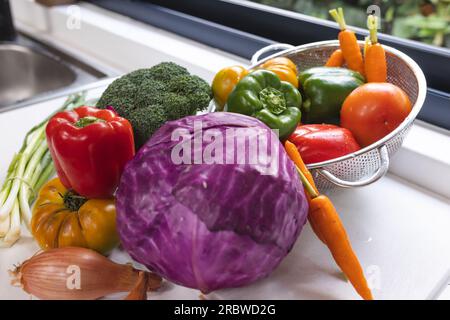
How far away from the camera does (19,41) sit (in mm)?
1723

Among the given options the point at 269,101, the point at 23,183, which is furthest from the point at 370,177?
the point at 23,183

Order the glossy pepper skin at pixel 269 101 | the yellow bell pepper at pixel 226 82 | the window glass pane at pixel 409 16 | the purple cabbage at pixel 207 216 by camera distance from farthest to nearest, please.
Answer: the window glass pane at pixel 409 16 < the yellow bell pepper at pixel 226 82 < the glossy pepper skin at pixel 269 101 < the purple cabbage at pixel 207 216

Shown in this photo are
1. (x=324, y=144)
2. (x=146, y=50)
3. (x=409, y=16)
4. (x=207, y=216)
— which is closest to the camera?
(x=207, y=216)

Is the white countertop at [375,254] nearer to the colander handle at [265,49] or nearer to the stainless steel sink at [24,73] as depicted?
the colander handle at [265,49]

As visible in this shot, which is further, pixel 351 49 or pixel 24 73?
pixel 24 73

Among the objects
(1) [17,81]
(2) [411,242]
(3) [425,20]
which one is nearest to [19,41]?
(1) [17,81]

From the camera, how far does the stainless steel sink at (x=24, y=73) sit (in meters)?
1.62

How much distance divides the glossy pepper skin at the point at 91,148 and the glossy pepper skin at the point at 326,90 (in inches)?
13.9

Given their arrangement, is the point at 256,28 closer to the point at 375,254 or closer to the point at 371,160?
the point at 371,160

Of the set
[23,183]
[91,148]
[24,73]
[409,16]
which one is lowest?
[24,73]

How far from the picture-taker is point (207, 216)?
0.58 metres

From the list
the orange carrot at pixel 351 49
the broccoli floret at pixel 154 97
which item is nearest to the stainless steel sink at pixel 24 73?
the broccoli floret at pixel 154 97

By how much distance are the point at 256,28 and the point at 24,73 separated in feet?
2.85
